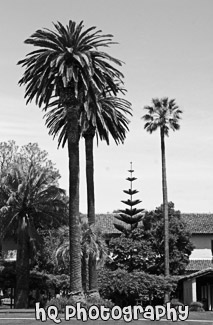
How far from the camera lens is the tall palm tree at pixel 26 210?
5038 centimetres

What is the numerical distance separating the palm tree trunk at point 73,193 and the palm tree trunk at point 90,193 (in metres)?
6.70

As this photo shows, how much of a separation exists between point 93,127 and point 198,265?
3114 centimetres

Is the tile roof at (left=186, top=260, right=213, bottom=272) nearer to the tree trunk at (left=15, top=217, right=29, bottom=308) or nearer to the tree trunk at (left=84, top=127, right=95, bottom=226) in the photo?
the tree trunk at (left=15, top=217, right=29, bottom=308)

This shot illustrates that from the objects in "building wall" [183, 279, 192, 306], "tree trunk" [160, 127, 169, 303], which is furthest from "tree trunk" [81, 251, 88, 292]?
"building wall" [183, 279, 192, 306]

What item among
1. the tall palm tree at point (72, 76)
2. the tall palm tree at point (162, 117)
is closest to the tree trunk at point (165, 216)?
the tall palm tree at point (162, 117)

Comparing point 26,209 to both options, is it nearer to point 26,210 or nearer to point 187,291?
point 26,210

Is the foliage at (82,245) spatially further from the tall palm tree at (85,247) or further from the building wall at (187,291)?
the building wall at (187,291)

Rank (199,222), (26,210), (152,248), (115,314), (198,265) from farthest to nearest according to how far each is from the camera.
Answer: (199,222)
(198,265)
(152,248)
(26,210)
(115,314)

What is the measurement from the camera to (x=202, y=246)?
75500mm

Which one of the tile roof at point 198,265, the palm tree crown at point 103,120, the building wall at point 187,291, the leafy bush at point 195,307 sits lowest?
the leafy bush at point 195,307

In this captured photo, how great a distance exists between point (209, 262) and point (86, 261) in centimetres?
2939

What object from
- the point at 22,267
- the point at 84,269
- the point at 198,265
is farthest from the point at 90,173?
the point at 198,265

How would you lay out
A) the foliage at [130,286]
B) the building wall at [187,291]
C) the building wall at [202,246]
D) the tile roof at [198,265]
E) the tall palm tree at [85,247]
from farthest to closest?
1. the building wall at [202,246]
2. the tile roof at [198,265]
3. the building wall at [187,291]
4. the foliage at [130,286]
5. the tall palm tree at [85,247]

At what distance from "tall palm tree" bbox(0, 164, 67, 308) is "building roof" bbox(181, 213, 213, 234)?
2823cm
